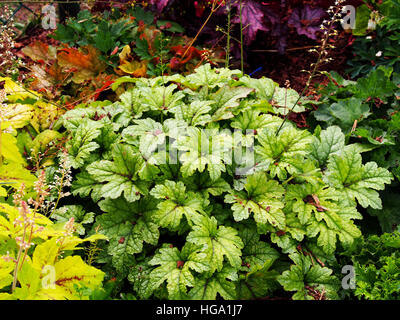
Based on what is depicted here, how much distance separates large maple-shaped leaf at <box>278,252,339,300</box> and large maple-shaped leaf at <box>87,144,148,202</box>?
2.51 ft

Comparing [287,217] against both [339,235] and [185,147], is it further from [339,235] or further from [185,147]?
[185,147]

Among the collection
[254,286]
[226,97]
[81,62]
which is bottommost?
[254,286]

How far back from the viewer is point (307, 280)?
179cm

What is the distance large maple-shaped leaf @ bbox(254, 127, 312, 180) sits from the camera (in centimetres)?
187

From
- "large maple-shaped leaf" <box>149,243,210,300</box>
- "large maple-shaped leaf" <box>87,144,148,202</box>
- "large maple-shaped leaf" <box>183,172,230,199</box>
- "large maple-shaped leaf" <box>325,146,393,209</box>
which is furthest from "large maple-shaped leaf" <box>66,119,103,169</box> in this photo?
"large maple-shaped leaf" <box>325,146,393,209</box>

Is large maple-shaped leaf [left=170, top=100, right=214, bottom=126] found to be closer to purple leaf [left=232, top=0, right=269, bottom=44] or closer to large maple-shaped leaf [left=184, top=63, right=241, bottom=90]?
large maple-shaped leaf [left=184, top=63, right=241, bottom=90]

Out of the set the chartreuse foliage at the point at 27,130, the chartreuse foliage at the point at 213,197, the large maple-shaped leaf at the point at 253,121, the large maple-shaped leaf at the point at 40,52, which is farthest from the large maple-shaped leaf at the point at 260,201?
the large maple-shaped leaf at the point at 40,52

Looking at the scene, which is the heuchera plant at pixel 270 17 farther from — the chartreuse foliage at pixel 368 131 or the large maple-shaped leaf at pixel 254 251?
the large maple-shaped leaf at pixel 254 251

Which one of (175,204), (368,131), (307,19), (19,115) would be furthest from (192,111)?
(307,19)

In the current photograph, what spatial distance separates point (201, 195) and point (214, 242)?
0.81 ft

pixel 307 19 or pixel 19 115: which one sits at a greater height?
pixel 307 19

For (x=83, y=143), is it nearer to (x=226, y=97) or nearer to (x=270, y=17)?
(x=226, y=97)

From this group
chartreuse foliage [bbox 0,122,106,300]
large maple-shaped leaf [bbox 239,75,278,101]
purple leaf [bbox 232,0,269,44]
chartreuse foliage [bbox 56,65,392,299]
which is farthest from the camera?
purple leaf [bbox 232,0,269,44]

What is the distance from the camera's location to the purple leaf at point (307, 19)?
9.62ft
